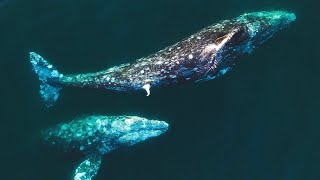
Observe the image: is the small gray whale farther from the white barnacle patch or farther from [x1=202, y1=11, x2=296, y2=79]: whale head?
[x1=202, y1=11, x2=296, y2=79]: whale head

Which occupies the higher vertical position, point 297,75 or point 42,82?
point 42,82

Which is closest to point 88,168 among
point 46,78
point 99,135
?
A: point 99,135

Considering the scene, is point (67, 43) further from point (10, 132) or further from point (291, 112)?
point (291, 112)

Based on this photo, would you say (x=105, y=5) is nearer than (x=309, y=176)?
No

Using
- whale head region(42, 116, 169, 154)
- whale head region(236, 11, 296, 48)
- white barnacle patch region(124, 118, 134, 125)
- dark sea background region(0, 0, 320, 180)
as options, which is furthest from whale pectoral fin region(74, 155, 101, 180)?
whale head region(236, 11, 296, 48)

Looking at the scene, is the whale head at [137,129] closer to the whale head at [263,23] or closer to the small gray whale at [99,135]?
the small gray whale at [99,135]

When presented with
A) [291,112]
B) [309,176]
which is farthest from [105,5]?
[309,176]
